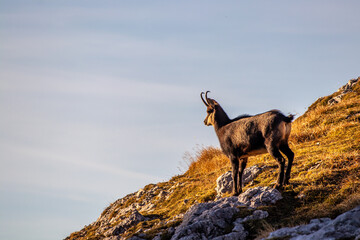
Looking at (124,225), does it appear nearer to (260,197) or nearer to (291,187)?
(260,197)

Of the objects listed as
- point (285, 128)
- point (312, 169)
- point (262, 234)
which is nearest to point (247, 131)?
point (285, 128)

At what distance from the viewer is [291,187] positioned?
1262 centimetres

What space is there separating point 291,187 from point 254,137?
6.23 feet

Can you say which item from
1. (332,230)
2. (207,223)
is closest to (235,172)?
(207,223)

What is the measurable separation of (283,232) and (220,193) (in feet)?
23.0

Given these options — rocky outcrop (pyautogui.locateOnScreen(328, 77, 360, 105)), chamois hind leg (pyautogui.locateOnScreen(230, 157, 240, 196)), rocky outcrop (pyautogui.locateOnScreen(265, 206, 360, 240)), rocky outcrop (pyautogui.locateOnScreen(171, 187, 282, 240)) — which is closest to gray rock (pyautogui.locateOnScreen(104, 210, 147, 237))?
chamois hind leg (pyautogui.locateOnScreen(230, 157, 240, 196))

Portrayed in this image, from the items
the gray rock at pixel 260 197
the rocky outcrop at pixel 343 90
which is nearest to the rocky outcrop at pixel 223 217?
the gray rock at pixel 260 197

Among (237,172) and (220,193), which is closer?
(237,172)

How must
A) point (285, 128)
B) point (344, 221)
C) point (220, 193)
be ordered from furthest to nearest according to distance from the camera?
point (220, 193)
point (285, 128)
point (344, 221)

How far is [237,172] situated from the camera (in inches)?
562

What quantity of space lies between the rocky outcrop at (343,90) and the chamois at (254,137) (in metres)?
16.6

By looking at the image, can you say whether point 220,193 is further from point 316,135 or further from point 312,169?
point 316,135

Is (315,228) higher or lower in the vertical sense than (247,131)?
lower

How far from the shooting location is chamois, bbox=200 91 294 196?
1270 centimetres
